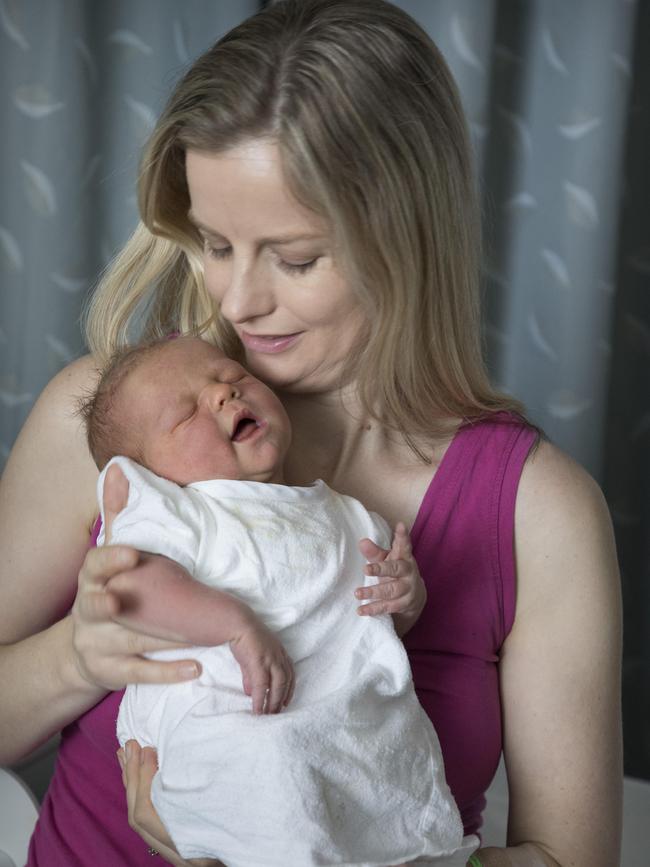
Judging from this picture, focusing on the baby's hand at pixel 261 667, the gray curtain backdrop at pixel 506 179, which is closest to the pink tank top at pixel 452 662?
the baby's hand at pixel 261 667

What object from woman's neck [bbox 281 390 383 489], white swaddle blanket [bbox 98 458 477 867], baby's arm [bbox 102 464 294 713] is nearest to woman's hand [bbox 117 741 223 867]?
white swaddle blanket [bbox 98 458 477 867]

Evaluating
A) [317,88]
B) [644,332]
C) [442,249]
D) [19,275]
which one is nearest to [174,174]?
[317,88]

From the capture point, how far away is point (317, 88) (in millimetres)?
1234

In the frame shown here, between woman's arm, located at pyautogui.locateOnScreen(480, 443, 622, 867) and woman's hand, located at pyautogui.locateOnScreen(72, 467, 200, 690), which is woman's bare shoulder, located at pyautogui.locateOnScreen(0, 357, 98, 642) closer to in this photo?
woman's hand, located at pyautogui.locateOnScreen(72, 467, 200, 690)

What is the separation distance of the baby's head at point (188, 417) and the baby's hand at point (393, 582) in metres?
0.15

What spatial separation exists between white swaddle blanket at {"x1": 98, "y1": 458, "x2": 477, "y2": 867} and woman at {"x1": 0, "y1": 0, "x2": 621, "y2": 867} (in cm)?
11

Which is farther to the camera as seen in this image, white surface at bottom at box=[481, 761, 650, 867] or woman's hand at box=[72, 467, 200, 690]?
white surface at bottom at box=[481, 761, 650, 867]

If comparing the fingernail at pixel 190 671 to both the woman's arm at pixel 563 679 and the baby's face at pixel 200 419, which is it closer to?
the baby's face at pixel 200 419

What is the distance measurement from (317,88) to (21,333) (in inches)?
65.3

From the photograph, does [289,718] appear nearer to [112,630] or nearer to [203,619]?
[203,619]

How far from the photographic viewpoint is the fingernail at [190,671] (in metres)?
1.08

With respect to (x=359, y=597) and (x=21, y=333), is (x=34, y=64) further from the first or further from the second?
(x=359, y=597)

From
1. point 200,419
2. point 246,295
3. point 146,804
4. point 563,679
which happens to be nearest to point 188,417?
point 200,419

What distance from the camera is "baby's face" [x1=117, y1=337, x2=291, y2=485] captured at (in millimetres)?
1187
